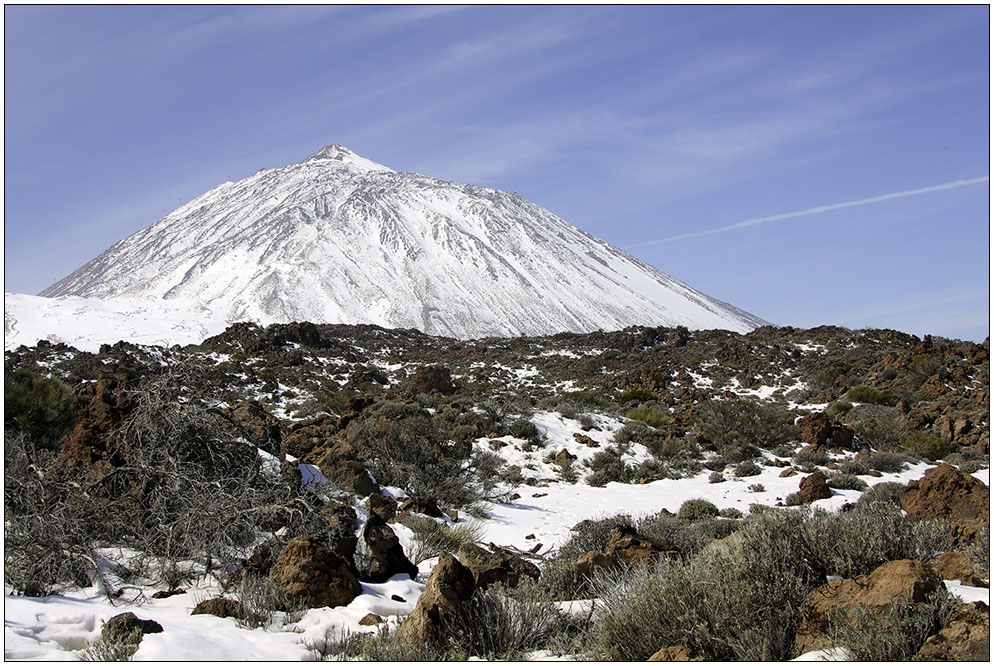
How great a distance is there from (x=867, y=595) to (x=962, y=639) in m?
0.42

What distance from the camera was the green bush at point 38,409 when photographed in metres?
7.05

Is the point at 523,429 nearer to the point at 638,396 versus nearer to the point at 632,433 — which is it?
the point at 632,433

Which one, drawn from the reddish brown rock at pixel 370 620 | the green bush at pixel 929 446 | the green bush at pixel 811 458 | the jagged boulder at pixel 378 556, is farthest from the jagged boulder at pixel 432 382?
the reddish brown rock at pixel 370 620

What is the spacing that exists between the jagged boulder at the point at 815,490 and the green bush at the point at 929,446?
4291 millimetres

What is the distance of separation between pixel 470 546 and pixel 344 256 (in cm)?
7705

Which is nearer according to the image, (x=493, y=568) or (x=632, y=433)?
(x=493, y=568)

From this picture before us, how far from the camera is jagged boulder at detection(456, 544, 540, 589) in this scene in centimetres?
420

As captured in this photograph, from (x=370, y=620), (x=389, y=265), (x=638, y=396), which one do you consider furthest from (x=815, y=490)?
(x=389, y=265)

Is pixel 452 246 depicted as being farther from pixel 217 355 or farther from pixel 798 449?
pixel 798 449

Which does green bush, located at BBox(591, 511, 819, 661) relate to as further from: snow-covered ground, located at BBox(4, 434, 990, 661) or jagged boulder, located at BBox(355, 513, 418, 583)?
jagged boulder, located at BBox(355, 513, 418, 583)

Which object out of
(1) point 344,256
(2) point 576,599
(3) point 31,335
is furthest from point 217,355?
(1) point 344,256

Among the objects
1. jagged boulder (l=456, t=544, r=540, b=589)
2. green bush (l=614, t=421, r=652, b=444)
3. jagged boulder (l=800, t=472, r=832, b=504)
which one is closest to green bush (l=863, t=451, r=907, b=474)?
jagged boulder (l=800, t=472, r=832, b=504)

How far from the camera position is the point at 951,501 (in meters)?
5.75

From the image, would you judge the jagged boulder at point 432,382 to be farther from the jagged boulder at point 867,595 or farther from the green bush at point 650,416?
the jagged boulder at point 867,595
